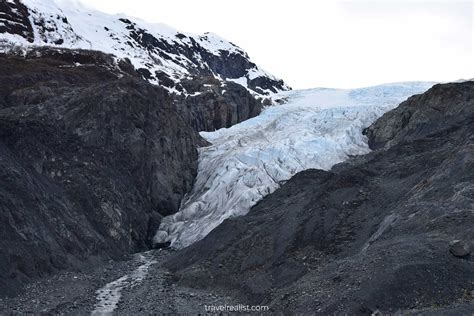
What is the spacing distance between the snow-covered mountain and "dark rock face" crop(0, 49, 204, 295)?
21465 mm

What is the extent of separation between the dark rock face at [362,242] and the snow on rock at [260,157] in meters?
3.62

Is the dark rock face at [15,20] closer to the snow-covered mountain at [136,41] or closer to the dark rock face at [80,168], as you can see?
the snow-covered mountain at [136,41]

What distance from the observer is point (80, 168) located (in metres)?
33.1

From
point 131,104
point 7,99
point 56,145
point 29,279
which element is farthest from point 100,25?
point 29,279

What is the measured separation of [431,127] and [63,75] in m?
40.1

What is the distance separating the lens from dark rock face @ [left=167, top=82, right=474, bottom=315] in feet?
46.3

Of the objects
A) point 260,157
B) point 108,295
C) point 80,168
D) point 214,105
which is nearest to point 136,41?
point 214,105

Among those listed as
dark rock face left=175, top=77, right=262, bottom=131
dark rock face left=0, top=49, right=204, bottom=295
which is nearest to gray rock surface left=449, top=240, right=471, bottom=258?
dark rock face left=0, top=49, right=204, bottom=295

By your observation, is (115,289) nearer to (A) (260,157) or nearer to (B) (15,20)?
(A) (260,157)

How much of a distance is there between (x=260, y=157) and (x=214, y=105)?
30104 millimetres

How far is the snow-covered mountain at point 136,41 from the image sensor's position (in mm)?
71706

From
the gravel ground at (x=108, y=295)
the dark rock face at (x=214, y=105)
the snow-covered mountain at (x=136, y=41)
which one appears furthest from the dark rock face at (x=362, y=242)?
the snow-covered mountain at (x=136, y=41)

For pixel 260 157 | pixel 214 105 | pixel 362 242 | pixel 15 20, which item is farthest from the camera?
pixel 15 20

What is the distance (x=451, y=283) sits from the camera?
13773 mm
